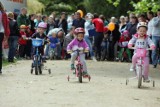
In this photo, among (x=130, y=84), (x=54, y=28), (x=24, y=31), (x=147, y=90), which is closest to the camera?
(x=147, y=90)

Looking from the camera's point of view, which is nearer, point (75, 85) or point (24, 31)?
point (75, 85)

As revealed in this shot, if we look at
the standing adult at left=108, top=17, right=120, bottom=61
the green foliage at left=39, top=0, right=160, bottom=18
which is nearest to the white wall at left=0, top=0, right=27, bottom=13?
the green foliage at left=39, top=0, right=160, bottom=18

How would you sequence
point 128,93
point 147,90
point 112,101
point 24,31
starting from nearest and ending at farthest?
point 112,101
point 128,93
point 147,90
point 24,31

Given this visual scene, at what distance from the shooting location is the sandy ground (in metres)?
10.8

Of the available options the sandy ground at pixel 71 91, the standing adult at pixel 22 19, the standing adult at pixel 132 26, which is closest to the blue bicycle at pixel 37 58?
the sandy ground at pixel 71 91

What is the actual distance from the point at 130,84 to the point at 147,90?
1331 millimetres

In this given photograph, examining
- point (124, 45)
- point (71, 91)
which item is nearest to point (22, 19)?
point (124, 45)

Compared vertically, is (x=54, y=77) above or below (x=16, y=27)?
below

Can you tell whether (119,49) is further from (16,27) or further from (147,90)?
(147,90)

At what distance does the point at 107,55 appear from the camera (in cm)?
2564

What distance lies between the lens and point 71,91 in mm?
12578

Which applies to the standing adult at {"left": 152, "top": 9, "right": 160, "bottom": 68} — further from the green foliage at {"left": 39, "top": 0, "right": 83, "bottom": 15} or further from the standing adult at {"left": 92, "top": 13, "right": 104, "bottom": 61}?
the green foliage at {"left": 39, "top": 0, "right": 83, "bottom": 15}

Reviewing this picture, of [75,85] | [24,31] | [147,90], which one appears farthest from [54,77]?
[24,31]

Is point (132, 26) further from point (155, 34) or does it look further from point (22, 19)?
point (22, 19)
